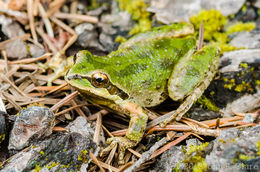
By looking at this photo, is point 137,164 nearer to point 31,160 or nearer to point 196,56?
point 31,160

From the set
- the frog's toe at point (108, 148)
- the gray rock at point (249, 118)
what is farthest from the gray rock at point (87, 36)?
the gray rock at point (249, 118)

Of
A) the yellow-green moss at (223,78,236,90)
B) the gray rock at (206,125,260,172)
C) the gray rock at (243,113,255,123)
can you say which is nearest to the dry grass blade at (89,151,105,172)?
the gray rock at (206,125,260,172)

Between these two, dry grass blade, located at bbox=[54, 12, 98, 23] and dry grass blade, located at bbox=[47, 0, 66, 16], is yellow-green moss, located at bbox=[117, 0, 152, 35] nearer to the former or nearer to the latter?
dry grass blade, located at bbox=[54, 12, 98, 23]

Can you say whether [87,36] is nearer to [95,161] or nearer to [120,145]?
[120,145]

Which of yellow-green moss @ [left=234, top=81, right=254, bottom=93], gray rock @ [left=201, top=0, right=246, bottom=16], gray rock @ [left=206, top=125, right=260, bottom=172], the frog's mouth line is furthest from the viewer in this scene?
gray rock @ [left=201, top=0, right=246, bottom=16]

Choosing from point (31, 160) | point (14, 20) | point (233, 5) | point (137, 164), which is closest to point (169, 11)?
point (233, 5)
